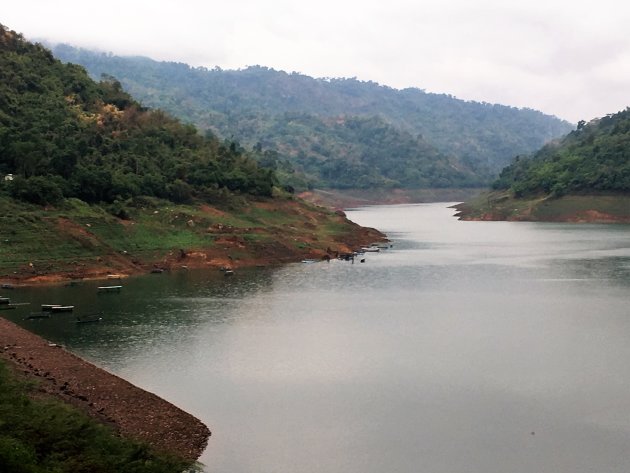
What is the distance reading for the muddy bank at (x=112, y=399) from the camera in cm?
3030

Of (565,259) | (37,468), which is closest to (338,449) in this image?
(37,468)

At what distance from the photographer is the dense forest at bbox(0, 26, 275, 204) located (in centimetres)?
9306

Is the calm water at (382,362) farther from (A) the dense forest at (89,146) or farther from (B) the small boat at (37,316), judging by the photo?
(A) the dense forest at (89,146)

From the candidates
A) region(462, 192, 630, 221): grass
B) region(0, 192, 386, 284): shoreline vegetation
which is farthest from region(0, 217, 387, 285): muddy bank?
region(462, 192, 630, 221): grass

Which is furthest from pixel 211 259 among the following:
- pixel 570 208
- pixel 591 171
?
pixel 591 171

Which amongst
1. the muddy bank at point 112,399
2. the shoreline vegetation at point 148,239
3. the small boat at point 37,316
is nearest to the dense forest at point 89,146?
the shoreline vegetation at point 148,239

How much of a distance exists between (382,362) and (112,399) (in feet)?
55.1

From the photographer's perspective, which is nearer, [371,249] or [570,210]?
[371,249]

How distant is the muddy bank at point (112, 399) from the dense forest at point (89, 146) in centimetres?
5084

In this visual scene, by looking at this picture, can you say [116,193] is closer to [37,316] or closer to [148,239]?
[148,239]

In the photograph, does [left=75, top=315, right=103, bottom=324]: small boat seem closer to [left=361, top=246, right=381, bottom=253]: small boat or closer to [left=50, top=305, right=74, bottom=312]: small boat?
[left=50, top=305, right=74, bottom=312]: small boat

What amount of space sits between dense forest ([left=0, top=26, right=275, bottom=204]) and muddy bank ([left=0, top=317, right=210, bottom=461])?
50836 millimetres

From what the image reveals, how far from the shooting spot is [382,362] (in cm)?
4266

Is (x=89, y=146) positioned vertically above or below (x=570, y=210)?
above
